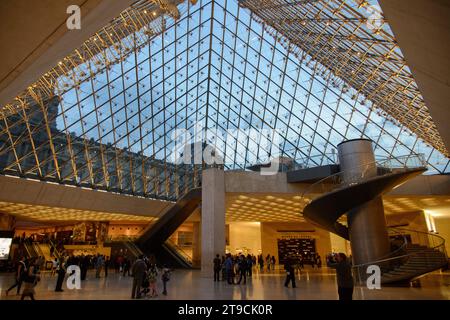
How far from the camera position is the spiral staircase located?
43.3 ft

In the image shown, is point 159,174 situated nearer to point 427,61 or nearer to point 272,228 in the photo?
point 272,228

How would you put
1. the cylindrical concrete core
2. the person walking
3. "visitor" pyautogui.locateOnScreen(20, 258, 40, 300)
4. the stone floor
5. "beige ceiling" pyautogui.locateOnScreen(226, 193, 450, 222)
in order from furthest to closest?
"beige ceiling" pyautogui.locateOnScreen(226, 193, 450, 222)
the cylindrical concrete core
the stone floor
the person walking
"visitor" pyautogui.locateOnScreen(20, 258, 40, 300)

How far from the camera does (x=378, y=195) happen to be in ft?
50.0

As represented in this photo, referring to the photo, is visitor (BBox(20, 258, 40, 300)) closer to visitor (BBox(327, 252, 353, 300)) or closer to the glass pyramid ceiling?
visitor (BBox(327, 252, 353, 300))

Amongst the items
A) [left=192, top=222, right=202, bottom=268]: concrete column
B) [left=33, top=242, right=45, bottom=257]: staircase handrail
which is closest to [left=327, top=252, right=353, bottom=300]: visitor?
[left=33, top=242, right=45, bottom=257]: staircase handrail

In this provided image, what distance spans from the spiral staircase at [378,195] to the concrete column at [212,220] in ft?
16.9

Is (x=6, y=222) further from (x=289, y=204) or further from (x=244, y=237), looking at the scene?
(x=289, y=204)

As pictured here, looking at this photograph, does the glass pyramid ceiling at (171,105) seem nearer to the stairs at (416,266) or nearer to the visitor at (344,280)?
the stairs at (416,266)

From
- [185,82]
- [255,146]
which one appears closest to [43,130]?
[185,82]

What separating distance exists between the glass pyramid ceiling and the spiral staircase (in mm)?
7854

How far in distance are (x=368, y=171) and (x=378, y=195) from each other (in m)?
1.44

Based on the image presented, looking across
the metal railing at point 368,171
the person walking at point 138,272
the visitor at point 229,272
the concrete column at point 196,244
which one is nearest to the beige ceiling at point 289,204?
the metal railing at point 368,171

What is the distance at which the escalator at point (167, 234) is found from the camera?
951 inches

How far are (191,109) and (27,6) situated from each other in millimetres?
33793
